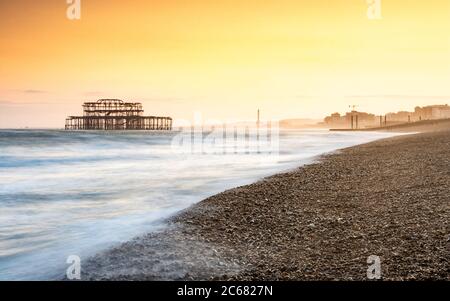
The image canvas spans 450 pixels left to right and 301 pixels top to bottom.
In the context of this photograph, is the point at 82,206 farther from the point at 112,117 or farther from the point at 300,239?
the point at 112,117

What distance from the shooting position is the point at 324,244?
20.9ft

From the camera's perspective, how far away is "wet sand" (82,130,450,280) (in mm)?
5426

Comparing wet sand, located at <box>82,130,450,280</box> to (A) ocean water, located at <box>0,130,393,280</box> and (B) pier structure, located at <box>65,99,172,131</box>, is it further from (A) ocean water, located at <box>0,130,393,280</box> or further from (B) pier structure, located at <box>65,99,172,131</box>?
(B) pier structure, located at <box>65,99,172,131</box>

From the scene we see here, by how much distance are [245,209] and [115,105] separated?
108 metres

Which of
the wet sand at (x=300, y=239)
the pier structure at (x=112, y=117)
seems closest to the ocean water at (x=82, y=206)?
the wet sand at (x=300, y=239)

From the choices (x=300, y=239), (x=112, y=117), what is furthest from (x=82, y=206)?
(x=112, y=117)

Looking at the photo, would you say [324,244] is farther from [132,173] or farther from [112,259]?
[132,173]

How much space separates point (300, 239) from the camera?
670 centimetres

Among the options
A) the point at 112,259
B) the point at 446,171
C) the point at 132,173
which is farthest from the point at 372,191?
the point at 132,173

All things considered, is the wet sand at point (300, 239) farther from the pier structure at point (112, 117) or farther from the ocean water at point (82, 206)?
the pier structure at point (112, 117)

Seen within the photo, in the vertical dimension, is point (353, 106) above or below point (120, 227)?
above

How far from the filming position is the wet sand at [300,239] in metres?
5.43

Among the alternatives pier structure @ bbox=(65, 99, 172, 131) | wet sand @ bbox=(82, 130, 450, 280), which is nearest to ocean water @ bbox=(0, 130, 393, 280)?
wet sand @ bbox=(82, 130, 450, 280)
